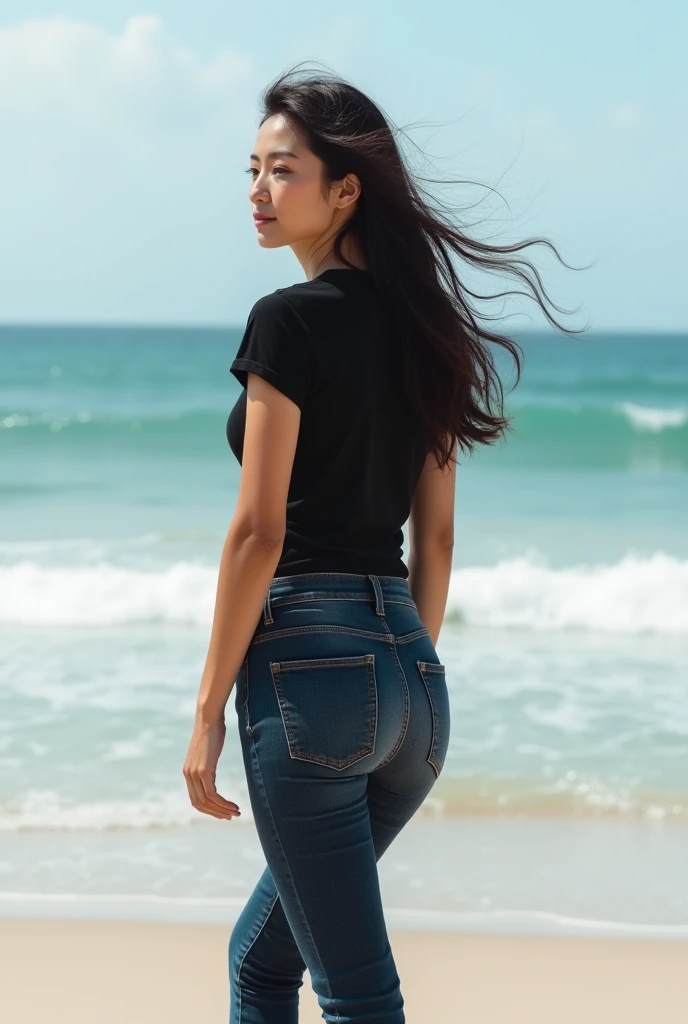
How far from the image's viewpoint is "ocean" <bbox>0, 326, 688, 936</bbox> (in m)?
3.73

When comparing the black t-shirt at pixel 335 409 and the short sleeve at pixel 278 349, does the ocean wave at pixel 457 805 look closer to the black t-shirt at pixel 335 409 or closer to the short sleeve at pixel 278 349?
the black t-shirt at pixel 335 409

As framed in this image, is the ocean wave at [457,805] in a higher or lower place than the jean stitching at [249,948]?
higher

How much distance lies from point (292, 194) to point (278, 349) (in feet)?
1.03

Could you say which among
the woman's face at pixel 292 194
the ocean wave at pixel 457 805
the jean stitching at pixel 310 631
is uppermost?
the woman's face at pixel 292 194

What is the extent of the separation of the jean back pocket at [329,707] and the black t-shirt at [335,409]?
149 millimetres

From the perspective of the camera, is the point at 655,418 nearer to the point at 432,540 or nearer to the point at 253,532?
the point at 432,540

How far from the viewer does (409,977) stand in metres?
3.14

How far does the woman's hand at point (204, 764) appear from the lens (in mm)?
1661

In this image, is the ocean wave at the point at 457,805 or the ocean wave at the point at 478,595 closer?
the ocean wave at the point at 457,805

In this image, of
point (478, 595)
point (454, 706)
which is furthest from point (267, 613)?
point (478, 595)

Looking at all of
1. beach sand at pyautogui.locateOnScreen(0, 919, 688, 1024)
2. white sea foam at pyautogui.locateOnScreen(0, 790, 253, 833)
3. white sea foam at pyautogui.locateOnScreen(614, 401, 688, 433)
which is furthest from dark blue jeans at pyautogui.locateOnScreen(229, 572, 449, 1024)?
white sea foam at pyautogui.locateOnScreen(614, 401, 688, 433)

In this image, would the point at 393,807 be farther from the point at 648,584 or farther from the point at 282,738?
the point at 648,584

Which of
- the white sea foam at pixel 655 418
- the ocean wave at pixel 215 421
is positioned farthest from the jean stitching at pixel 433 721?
the white sea foam at pixel 655 418

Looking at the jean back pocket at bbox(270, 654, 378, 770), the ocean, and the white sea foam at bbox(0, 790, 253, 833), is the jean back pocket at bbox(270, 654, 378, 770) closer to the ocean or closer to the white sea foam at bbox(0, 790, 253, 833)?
the ocean
